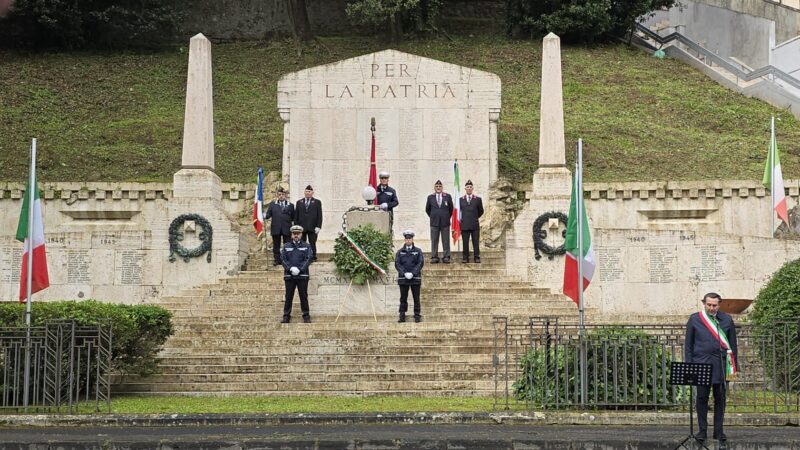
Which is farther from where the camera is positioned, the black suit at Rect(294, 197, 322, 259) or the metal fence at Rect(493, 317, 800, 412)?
the black suit at Rect(294, 197, 322, 259)

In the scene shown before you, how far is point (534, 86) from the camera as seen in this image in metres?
45.1

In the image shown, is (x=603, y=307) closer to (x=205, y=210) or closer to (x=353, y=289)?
(x=353, y=289)

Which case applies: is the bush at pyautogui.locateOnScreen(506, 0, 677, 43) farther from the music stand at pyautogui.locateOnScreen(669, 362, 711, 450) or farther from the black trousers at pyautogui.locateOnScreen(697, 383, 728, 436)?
the music stand at pyautogui.locateOnScreen(669, 362, 711, 450)

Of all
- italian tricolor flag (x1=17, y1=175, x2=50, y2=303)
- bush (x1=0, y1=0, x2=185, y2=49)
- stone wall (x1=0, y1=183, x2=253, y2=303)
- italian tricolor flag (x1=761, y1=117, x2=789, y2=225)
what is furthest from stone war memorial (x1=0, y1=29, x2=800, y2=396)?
bush (x1=0, y1=0, x2=185, y2=49)

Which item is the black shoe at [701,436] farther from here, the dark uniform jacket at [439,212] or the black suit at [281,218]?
the black suit at [281,218]

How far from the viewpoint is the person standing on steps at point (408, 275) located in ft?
82.1

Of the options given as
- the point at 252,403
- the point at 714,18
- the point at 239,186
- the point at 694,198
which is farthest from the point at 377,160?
the point at 714,18

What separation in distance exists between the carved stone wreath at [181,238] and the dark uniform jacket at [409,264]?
18.7ft

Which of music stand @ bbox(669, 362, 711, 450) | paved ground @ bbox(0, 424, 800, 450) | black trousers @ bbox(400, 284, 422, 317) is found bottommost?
paved ground @ bbox(0, 424, 800, 450)

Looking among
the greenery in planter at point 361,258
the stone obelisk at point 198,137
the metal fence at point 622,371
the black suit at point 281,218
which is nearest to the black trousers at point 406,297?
the greenery in planter at point 361,258

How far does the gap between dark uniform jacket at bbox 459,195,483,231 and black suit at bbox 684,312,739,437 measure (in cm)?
1205

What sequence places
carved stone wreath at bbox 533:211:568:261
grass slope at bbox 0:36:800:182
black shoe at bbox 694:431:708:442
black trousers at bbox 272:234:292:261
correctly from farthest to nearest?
1. grass slope at bbox 0:36:800:182
2. carved stone wreath at bbox 533:211:568:261
3. black trousers at bbox 272:234:292:261
4. black shoe at bbox 694:431:708:442

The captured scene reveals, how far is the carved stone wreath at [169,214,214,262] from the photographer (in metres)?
29.6

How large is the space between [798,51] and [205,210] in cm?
2326
